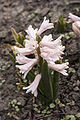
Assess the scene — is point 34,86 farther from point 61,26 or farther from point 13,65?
point 61,26

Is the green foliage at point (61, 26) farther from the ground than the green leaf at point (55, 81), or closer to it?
farther from the ground

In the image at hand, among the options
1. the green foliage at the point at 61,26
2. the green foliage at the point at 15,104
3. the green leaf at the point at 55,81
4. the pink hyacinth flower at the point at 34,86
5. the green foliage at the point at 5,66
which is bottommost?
the green foliage at the point at 15,104

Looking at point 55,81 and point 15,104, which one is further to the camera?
point 15,104

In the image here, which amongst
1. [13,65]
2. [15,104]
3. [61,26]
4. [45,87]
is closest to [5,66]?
[13,65]

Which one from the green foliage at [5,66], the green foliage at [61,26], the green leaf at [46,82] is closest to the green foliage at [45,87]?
the green leaf at [46,82]

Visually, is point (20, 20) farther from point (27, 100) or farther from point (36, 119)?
point (36, 119)

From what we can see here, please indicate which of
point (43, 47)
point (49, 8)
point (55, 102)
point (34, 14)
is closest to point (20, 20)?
point (34, 14)

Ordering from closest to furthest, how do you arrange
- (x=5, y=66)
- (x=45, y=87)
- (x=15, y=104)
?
(x=45, y=87)
(x=15, y=104)
(x=5, y=66)

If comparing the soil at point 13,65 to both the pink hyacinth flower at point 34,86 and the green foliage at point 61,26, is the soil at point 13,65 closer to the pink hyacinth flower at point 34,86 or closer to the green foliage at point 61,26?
the green foliage at point 61,26
